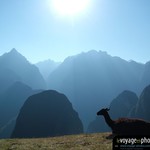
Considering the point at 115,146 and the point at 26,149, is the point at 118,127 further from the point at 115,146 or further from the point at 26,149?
the point at 115,146

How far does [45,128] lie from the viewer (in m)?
200

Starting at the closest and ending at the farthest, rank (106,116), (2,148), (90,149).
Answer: (90,149) → (2,148) → (106,116)

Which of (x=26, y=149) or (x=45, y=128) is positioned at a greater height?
(x=45, y=128)

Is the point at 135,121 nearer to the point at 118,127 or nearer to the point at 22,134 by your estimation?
the point at 118,127

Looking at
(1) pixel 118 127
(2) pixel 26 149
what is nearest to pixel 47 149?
(2) pixel 26 149

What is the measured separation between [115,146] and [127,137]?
43cm

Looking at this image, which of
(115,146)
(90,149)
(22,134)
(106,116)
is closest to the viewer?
(115,146)

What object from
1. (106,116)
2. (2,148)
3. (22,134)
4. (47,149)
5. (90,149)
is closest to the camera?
(90,149)

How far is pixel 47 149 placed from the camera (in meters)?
17.8

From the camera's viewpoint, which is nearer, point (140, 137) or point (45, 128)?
point (140, 137)

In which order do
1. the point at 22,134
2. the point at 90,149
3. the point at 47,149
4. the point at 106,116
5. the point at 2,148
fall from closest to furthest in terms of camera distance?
the point at 90,149 < the point at 47,149 < the point at 2,148 < the point at 106,116 < the point at 22,134

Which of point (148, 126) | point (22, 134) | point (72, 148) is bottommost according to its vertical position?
point (72, 148)

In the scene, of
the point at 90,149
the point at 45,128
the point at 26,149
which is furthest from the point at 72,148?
the point at 45,128

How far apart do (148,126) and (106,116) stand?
172 inches
